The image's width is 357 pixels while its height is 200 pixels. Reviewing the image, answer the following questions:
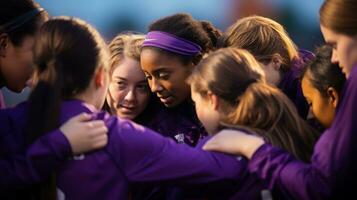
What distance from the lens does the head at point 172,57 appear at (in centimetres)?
378

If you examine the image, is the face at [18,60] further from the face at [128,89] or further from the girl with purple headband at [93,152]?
the face at [128,89]

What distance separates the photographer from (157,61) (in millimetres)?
3770

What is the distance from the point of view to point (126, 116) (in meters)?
3.91

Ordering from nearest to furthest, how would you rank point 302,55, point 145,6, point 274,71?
1. point 274,71
2. point 302,55
3. point 145,6

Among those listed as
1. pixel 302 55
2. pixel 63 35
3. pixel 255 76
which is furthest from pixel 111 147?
pixel 302 55

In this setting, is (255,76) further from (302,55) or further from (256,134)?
(302,55)

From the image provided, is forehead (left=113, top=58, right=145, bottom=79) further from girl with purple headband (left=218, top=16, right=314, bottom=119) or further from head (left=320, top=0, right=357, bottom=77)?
head (left=320, top=0, right=357, bottom=77)

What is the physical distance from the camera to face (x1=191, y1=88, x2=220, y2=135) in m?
2.93

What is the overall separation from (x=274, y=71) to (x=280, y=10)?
6421mm

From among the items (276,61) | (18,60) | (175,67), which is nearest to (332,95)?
(276,61)

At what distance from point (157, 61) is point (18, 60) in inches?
34.7

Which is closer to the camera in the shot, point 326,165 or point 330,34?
point 326,165

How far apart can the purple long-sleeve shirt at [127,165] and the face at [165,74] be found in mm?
1044

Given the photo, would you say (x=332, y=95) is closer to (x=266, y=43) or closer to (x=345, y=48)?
(x=266, y=43)
